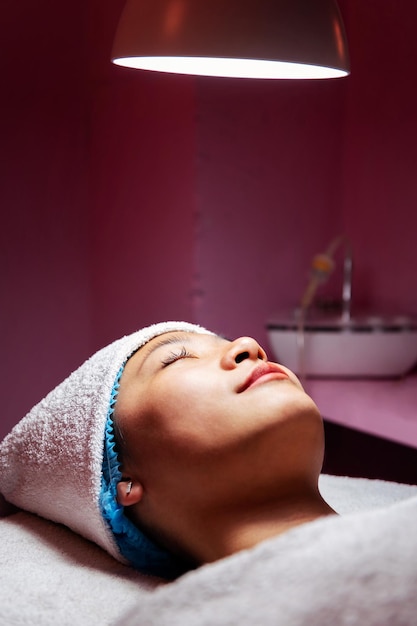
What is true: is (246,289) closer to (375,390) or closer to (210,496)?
(375,390)

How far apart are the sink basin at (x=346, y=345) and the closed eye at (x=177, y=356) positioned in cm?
107

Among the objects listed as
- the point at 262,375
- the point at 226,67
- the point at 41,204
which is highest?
the point at 226,67

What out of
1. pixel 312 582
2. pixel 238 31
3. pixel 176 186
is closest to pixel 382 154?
pixel 176 186

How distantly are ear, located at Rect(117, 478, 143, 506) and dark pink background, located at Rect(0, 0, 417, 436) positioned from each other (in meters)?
1.40

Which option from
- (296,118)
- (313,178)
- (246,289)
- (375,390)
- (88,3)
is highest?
(88,3)

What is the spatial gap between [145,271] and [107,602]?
1672 millimetres

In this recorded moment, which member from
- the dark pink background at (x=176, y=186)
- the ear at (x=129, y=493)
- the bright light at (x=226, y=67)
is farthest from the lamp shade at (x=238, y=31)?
the dark pink background at (x=176, y=186)

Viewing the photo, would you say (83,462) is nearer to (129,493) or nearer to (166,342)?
(129,493)

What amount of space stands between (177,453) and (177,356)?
0.18 metres

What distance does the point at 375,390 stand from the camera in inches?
91.6

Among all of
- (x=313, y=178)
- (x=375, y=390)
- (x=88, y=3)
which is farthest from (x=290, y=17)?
(x=88, y=3)

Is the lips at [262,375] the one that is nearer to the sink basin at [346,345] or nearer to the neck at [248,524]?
the neck at [248,524]

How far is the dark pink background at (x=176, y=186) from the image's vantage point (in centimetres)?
258

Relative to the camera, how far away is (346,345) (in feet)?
7.74
